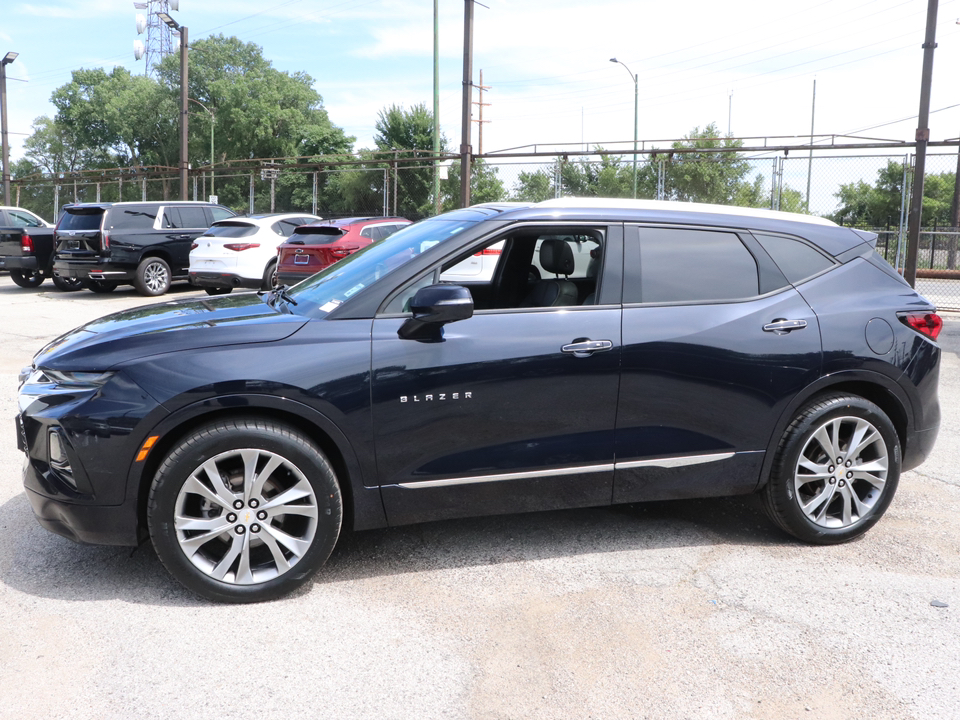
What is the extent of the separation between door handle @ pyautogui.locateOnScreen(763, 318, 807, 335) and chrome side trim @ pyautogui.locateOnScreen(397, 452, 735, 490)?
624mm

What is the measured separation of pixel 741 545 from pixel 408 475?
1785 mm

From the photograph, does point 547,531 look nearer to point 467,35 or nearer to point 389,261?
point 389,261

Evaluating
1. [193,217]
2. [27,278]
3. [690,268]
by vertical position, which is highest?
[193,217]

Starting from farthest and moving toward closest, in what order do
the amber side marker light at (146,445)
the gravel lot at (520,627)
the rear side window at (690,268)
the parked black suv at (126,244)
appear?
the parked black suv at (126,244) → the rear side window at (690,268) → the amber side marker light at (146,445) → the gravel lot at (520,627)

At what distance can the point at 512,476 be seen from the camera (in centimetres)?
384

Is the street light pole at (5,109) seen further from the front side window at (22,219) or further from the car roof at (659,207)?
the car roof at (659,207)

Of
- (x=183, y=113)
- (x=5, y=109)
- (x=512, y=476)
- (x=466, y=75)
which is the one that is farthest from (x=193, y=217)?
(x=5, y=109)

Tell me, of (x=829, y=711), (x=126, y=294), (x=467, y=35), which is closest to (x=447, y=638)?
(x=829, y=711)

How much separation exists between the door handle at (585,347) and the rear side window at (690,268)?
11.1 inches

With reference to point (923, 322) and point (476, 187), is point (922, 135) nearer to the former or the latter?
A: point (923, 322)

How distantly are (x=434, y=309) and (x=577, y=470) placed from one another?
100cm

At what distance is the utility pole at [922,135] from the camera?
13516 millimetres

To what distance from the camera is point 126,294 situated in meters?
17.6

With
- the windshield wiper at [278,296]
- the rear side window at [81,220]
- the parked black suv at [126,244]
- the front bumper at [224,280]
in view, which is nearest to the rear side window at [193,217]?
the parked black suv at [126,244]
